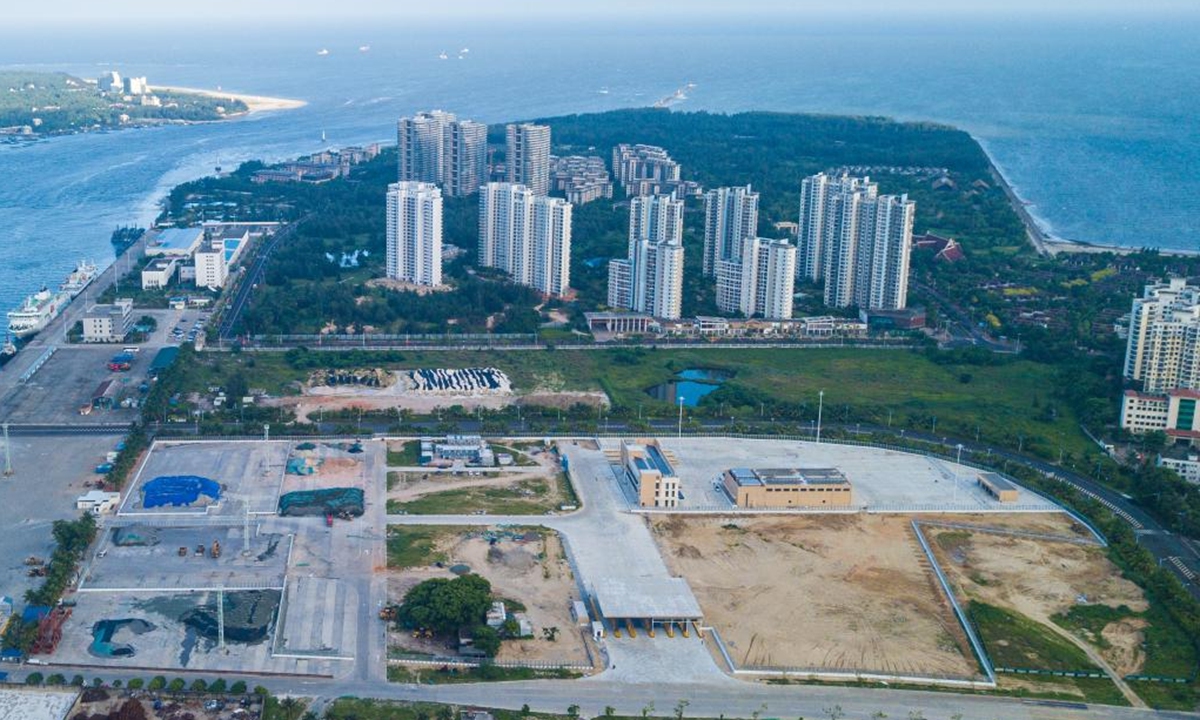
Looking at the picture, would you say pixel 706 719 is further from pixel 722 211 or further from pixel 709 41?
pixel 709 41

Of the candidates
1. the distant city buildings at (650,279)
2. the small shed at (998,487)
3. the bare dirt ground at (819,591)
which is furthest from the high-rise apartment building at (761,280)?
the bare dirt ground at (819,591)

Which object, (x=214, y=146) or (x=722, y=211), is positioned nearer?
(x=722, y=211)

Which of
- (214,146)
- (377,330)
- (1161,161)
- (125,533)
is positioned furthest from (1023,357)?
(214,146)

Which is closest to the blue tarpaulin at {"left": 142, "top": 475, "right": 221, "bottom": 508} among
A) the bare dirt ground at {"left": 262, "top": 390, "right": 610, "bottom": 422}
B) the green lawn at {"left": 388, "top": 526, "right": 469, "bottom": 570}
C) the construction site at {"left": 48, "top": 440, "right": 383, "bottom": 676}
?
the construction site at {"left": 48, "top": 440, "right": 383, "bottom": 676}

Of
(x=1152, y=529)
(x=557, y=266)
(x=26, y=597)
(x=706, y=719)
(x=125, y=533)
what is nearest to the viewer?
(x=706, y=719)

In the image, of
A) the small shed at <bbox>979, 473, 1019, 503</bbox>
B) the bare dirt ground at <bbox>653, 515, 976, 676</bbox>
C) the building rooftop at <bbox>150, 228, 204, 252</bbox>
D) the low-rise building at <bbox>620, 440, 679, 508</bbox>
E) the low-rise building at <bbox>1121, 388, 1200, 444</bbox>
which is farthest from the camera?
the building rooftop at <bbox>150, 228, 204, 252</bbox>

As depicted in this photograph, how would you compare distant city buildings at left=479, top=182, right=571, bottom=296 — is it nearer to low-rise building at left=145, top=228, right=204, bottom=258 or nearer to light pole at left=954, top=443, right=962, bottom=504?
low-rise building at left=145, top=228, right=204, bottom=258
